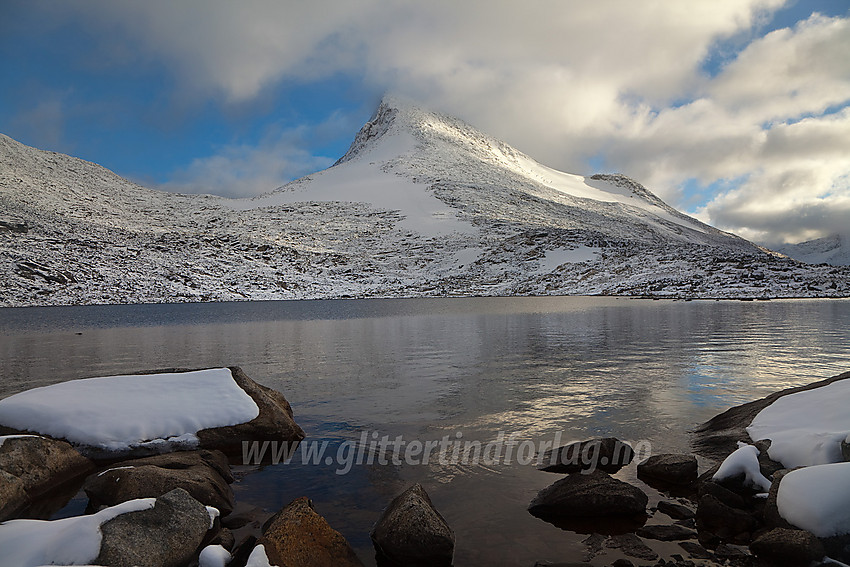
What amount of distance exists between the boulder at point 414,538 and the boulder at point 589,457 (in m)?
3.94

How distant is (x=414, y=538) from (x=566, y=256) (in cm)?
11521

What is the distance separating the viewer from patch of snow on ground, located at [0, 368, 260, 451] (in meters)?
10.9

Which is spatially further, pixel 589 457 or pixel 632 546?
pixel 589 457

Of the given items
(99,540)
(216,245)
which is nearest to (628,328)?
(99,540)

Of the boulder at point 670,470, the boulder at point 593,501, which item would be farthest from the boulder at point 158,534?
the boulder at point 670,470

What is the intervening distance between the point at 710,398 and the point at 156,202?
179 meters

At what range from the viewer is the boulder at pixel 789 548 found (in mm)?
6426

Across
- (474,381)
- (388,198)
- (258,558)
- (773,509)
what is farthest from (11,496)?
(388,198)

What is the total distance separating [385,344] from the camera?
31.8m

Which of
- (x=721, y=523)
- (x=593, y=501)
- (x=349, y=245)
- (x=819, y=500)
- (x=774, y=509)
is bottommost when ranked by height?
(x=721, y=523)

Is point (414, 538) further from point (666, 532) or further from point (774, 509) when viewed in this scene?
point (774, 509)

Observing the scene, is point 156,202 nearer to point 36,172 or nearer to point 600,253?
point 36,172

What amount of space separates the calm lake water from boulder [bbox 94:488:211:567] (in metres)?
1.88

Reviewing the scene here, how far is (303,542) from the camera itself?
6781mm
